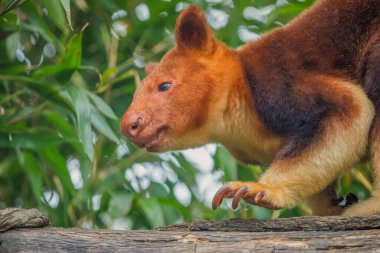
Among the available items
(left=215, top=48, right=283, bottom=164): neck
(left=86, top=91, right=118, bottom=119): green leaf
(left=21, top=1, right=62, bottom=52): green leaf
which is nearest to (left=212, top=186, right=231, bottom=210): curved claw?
(left=215, top=48, right=283, bottom=164): neck

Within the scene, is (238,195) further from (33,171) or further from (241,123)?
(33,171)

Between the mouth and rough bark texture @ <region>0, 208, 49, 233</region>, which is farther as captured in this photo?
the mouth

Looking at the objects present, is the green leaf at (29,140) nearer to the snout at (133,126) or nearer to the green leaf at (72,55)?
the green leaf at (72,55)

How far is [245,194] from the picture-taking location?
320cm

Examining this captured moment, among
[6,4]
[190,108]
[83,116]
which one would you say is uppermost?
[6,4]

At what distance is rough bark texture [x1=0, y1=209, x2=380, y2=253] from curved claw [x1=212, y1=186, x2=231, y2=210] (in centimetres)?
9

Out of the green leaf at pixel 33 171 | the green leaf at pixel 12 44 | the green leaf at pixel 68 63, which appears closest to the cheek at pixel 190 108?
the green leaf at pixel 68 63

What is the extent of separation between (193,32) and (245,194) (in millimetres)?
931

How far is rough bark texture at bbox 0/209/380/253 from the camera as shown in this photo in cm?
287

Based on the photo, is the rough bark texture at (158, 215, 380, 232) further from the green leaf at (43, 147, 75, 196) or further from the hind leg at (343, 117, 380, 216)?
the green leaf at (43, 147, 75, 196)

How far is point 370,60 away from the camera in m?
3.55

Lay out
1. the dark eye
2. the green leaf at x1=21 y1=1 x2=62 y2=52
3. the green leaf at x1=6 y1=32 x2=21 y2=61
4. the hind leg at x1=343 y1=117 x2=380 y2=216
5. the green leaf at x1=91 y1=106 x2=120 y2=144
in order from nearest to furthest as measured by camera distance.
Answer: the hind leg at x1=343 y1=117 x2=380 y2=216 → the dark eye → the green leaf at x1=91 y1=106 x2=120 y2=144 → the green leaf at x1=21 y1=1 x2=62 y2=52 → the green leaf at x1=6 y1=32 x2=21 y2=61

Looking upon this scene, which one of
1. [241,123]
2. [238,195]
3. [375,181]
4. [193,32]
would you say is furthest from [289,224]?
[193,32]

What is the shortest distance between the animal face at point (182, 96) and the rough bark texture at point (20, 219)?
61cm
